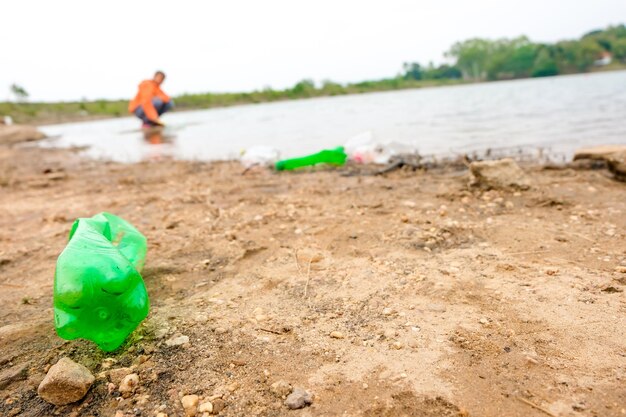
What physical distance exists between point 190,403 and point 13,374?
2.23 feet

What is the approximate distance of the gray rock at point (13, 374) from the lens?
1454 mm

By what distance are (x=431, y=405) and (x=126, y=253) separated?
163cm

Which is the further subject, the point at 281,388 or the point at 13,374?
the point at 13,374

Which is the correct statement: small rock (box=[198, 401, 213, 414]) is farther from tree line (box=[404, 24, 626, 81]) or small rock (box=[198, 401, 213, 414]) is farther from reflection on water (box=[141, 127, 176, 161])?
tree line (box=[404, 24, 626, 81])

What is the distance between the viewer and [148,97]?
13047mm

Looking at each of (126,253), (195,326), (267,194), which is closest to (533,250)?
(195,326)

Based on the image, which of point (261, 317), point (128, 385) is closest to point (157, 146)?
point (261, 317)

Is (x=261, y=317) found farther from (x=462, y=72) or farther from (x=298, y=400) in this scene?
(x=462, y=72)

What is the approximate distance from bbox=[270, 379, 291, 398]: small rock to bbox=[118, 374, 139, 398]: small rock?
1.43 feet

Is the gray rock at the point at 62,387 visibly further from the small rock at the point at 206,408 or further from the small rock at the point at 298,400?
the small rock at the point at 298,400

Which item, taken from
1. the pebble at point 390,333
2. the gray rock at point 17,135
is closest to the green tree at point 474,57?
the gray rock at point 17,135

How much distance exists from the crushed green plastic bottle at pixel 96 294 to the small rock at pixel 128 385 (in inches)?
7.2

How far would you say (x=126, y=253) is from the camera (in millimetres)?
2197

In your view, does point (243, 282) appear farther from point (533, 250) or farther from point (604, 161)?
point (604, 161)
